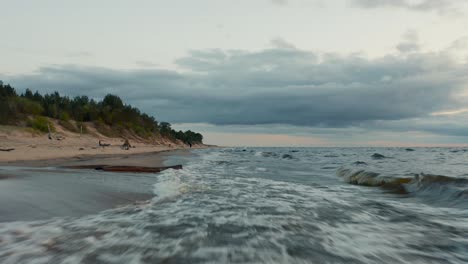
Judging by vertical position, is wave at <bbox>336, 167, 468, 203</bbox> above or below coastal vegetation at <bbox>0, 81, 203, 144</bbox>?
below

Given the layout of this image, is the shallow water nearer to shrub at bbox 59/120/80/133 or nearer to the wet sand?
the wet sand

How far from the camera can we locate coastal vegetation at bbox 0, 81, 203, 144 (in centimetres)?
3341

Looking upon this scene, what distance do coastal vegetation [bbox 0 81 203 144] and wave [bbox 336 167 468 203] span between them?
2968 centimetres

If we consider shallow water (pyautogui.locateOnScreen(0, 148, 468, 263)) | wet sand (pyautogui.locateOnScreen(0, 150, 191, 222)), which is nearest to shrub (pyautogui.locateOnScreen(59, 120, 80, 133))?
wet sand (pyautogui.locateOnScreen(0, 150, 191, 222))

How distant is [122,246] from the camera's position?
3.42 metres

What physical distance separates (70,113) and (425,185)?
48.9 metres

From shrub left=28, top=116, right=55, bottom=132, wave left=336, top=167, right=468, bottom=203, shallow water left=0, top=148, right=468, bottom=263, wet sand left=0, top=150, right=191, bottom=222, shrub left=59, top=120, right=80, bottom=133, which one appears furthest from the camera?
shrub left=59, top=120, right=80, bottom=133

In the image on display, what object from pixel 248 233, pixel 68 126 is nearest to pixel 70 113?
pixel 68 126

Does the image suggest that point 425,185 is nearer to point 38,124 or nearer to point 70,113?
point 38,124

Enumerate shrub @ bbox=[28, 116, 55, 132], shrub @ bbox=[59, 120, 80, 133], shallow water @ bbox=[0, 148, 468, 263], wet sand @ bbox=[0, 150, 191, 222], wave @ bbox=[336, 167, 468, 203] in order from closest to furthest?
shallow water @ bbox=[0, 148, 468, 263]
wet sand @ bbox=[0, 150, 191, 222]
wave @ bbox=[336, 167, 468, 203]
shrub @ bbox=[28, 116, 55, 132]
shrub @ bbox=[59, 120, 80, 133]

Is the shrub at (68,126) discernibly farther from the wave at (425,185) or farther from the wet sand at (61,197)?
the wave at (425,185)

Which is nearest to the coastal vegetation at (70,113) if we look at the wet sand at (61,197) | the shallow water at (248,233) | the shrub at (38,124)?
the shrub at (38,124)

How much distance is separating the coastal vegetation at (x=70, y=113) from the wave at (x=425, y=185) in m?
29.7

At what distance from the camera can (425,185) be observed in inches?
360
